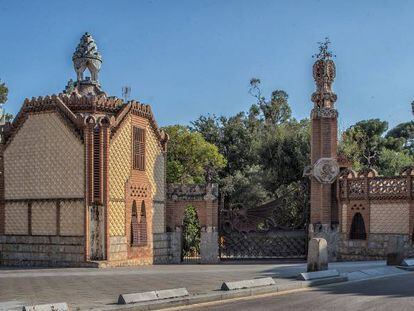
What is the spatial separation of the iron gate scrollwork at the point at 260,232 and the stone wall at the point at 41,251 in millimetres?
6737

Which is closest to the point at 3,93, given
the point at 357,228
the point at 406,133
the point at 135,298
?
the point at 357,228

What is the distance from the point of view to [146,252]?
25609 millimetres

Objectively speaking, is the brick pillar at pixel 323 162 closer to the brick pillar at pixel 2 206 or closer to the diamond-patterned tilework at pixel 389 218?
the diamond-patterned tilework at pixel 389 218

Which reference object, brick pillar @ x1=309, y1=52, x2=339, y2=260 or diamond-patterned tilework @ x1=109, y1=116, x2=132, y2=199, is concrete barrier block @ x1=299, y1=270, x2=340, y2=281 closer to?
brick pillar @ x1=309, y1=52, x2=339, y2=260

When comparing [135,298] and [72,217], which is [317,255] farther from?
[72,217]

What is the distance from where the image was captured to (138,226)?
25.2m

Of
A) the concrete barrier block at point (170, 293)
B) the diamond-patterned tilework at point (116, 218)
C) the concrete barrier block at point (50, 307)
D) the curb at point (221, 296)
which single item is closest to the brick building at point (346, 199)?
the diamond-patterned tilework at point (116, 218)

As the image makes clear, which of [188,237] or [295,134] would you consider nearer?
[188,237]

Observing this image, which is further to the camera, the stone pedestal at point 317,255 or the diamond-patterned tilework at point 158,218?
the diamond-patterned tilework at point 158,218

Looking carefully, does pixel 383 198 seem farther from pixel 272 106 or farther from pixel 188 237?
pixel 272 106

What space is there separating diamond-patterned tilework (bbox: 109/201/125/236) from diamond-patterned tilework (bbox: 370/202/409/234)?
31.3 feet

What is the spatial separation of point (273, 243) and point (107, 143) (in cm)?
868

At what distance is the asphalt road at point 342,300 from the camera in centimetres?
1251

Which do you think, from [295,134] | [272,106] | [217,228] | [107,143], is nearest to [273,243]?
[217,228]
